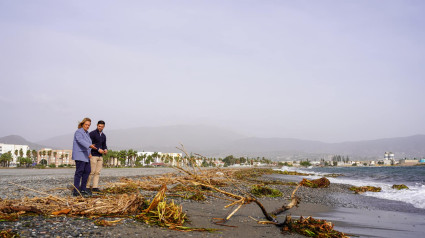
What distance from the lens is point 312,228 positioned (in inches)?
228

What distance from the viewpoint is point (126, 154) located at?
114 m

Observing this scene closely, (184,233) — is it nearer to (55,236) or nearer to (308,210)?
(55,236)

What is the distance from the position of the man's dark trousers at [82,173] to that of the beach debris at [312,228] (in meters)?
6.31

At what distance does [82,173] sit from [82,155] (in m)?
0.59

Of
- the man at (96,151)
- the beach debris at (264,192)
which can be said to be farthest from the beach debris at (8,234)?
the beach debris at (264,192)

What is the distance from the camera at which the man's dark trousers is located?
8.88 m

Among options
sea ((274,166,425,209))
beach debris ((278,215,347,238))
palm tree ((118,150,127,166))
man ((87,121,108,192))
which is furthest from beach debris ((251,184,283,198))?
palm tree ((118,150,127,166))

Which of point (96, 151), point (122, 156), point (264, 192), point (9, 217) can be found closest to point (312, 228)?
point (9, 217)

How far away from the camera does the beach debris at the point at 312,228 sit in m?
5.61

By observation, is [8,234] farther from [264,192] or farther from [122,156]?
[122,156]

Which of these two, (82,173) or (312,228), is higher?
(82,173)

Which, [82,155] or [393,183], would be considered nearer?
[82,155]

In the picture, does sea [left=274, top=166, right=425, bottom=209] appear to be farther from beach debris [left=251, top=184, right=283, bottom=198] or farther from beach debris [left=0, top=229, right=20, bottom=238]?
beach debris [left=0, top=229, right=20, bottom=238]

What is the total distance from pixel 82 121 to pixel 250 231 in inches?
260
